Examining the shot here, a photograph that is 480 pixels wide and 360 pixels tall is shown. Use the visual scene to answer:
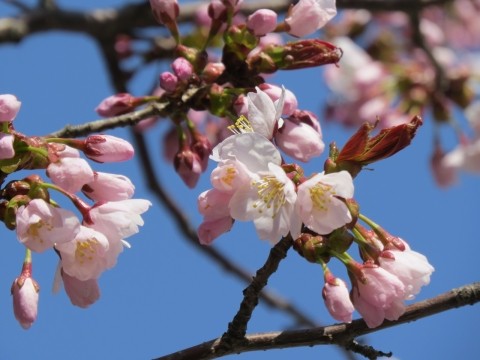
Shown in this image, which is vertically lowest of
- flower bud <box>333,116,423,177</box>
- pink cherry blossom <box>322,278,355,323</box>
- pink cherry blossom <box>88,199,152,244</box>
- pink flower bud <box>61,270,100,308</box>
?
pink flower bud <box>61,270,100,308</box>

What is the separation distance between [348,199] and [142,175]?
3.06m

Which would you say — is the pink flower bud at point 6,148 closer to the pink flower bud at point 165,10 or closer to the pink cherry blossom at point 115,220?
the pink cherry blossom at point 115,220

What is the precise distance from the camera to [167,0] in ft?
8.62

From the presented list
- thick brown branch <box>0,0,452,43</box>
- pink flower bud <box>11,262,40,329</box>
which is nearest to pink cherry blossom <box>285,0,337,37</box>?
pink flower bud <box>11,262,40,329</box>

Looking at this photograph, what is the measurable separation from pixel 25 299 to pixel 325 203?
763mm

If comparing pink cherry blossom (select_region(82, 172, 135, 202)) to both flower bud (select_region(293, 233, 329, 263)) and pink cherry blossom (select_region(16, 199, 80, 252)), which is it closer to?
pink cherry blossom (select_region(16, 199, 80, 252))

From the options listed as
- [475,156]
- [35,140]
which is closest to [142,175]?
[475,156]

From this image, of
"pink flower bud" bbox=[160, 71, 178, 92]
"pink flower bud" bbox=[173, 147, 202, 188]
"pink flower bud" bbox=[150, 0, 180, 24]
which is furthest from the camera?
"pink flower bud" bbox=[150, 0, 180, 24]

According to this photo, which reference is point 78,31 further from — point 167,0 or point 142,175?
point 167,0

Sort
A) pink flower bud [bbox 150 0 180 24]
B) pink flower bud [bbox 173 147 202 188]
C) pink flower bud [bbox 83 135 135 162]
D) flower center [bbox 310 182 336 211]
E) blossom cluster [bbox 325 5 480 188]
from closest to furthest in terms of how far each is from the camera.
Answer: flower center [bbox 310 182 336 211], pink flower bud [bbox 83 135 135 162], pink flower bud [bbox 173 147 202 188], pink flower bud [bbox 150 0 180 24], blossom cluster [bbox 325 5 480 188]

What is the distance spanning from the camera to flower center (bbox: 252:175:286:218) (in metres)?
1.92

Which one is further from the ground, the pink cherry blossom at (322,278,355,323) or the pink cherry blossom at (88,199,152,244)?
the pink cherry blossom at (322,278,355,323)

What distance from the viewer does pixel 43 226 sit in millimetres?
1895

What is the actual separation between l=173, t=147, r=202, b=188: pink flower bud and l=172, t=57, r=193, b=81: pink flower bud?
25 centimetres
